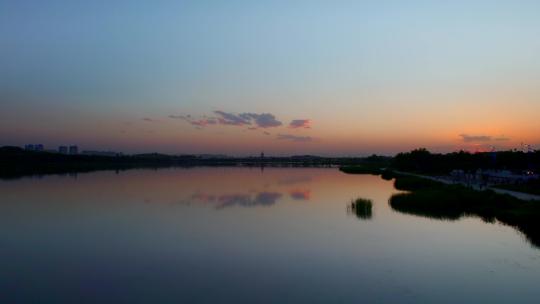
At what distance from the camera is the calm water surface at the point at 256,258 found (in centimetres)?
924

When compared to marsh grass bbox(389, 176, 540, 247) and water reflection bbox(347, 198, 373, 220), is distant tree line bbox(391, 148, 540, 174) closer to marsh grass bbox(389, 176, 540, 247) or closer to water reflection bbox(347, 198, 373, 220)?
marsh grass bbox(389, 176, 540, 247)

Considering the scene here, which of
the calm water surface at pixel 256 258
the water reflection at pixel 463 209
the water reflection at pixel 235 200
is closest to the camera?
the calm water surface at pixel 256 258

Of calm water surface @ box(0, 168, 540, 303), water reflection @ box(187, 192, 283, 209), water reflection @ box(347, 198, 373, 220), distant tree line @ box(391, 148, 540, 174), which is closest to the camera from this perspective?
calm water surface @ box(0, 168, 540, 303)

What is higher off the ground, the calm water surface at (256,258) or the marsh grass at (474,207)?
the marsh grass at (474,207)

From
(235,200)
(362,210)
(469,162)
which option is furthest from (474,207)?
(469,162)

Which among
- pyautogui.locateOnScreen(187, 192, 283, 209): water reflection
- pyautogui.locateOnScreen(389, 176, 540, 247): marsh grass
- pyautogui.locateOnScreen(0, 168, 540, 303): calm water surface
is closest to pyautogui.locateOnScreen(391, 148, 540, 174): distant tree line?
pyautogui.locateOnScreen(389, 176, 540, 247): marsh grass

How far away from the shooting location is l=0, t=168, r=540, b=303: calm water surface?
9242 millimetres

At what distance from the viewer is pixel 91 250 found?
12.9 metres

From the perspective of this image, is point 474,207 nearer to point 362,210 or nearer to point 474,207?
point 474,207

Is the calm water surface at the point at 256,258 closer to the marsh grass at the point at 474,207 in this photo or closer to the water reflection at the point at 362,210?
the water reflection at the point at 362,210

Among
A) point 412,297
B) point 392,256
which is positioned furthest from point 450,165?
point 412,297

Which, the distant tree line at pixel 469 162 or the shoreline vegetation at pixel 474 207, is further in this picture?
the distant tree line at pixel 469 162

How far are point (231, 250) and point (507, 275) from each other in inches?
300

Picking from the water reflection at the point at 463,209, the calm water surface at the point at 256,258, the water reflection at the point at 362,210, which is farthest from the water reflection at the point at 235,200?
the water reflection at the point at 463,209
